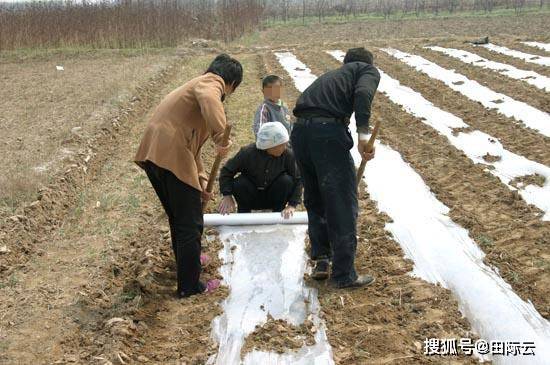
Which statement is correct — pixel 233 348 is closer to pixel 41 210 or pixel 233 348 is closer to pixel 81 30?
pixel 41 210

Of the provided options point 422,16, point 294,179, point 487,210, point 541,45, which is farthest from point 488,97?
point 422,16

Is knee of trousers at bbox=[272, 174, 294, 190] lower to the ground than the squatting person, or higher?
lower

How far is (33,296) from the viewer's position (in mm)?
3729

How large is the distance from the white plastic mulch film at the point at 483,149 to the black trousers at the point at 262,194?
2.06m

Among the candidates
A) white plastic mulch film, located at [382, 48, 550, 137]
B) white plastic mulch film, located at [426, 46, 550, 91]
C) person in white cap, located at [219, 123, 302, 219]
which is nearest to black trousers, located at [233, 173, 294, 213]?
person in white cap, located at [219, 123, 302, 219]

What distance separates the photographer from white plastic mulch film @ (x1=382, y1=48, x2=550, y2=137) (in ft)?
22.6

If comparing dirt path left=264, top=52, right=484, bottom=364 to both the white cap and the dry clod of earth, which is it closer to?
the white cap

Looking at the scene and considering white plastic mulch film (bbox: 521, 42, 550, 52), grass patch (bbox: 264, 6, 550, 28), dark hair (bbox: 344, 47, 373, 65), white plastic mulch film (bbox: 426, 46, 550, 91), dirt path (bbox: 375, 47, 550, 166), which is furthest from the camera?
grass patch (bbox: 264, 6, 550, 28)

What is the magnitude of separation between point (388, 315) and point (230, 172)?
5.94ft

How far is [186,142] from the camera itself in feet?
10.6

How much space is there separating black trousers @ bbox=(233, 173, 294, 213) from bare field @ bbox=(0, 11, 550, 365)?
488 mm

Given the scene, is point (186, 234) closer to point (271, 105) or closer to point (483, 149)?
point (271, 105)

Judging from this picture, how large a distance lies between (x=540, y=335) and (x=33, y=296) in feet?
10.3

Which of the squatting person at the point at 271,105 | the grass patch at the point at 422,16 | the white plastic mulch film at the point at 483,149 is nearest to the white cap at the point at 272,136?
the squatting person at the point at 271,105
